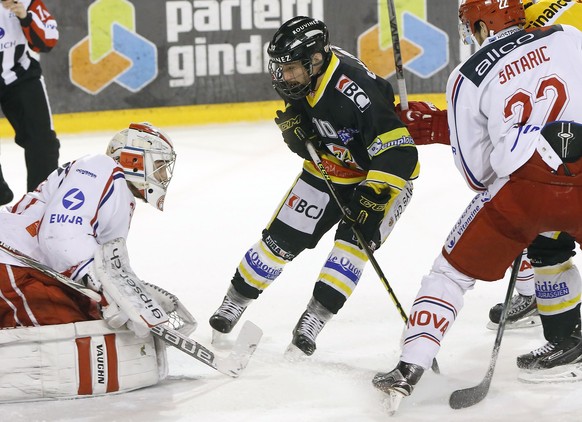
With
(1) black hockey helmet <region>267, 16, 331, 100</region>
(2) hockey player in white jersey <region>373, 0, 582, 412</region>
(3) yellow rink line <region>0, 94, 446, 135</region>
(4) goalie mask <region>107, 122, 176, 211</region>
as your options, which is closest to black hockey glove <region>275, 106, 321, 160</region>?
(1) black hockey helmet <region>267, 16, 331, 100</region>

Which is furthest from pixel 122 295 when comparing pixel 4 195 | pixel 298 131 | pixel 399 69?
pixel 4 195

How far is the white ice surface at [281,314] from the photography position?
2.99 meters

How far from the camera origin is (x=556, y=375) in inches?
126

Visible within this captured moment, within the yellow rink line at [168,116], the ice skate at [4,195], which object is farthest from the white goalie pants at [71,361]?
the yellow rink line at [168,116]

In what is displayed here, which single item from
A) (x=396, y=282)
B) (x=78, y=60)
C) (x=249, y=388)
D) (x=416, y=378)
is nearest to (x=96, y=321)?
(x=249, y=388)

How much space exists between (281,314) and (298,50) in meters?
1.04

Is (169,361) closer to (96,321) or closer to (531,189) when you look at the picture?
(96,321)

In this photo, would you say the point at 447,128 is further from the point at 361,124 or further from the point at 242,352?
the point at 242,352

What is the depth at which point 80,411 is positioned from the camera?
118 inches

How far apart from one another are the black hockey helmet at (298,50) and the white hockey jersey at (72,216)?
62 centimetres

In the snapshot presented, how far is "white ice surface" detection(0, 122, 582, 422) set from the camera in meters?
2.99

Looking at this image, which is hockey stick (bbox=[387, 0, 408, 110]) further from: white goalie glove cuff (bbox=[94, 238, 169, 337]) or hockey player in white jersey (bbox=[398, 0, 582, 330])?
white goalie glove cuff (bbox=[94, 238, 169, 337])

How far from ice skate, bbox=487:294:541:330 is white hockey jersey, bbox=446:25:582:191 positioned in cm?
97

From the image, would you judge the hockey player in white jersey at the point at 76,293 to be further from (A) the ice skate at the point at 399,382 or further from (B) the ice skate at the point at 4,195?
(B) the ice skate at the point at 4,195
